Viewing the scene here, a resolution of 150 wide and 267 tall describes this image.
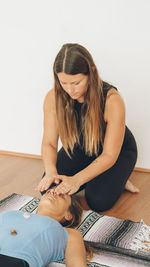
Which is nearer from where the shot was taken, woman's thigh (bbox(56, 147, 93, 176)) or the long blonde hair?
the long blonde hair

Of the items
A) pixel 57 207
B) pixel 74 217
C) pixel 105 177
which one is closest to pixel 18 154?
pixel 105 177

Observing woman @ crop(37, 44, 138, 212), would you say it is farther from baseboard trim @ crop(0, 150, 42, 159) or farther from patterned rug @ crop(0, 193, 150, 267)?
baseboard trim @ crop(0, 150, 42, 159)

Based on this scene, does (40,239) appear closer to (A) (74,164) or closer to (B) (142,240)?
(B) (142,240)

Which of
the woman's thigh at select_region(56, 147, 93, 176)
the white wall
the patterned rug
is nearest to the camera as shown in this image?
the patterned rug

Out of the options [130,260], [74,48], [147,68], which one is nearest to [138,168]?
[147,68]

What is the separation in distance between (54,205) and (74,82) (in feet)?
1.91

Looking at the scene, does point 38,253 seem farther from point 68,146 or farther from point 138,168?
point 138,168

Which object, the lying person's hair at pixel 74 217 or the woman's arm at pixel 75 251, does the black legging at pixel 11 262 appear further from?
the lying person's hair at pixel 74 217

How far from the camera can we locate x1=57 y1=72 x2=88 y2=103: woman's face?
1.64 meters

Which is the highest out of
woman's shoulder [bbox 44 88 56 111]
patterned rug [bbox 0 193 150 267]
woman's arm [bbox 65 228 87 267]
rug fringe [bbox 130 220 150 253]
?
woman's shoulder [bbox 44 88 56 111]

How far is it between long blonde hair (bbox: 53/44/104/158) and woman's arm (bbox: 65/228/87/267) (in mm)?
562

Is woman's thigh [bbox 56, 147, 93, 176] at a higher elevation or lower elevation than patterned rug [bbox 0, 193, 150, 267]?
higher

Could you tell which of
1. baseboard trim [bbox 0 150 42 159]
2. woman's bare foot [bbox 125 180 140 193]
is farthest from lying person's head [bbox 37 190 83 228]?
baseboard trim [bbox 0 150 42 159]

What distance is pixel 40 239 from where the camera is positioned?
55.6 inches
